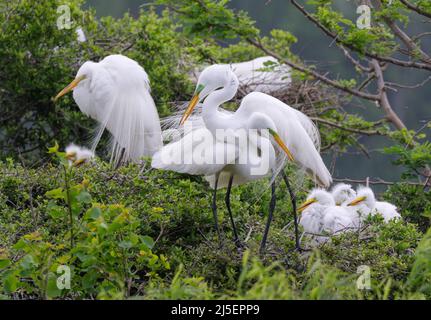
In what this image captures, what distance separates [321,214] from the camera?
5297 millimetres

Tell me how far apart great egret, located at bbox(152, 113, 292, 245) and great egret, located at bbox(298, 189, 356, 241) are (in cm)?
93

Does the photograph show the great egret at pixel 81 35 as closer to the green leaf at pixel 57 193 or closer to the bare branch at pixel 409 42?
the bare branch at pixel 409 42

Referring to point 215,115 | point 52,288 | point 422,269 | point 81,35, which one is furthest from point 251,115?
point 81,35

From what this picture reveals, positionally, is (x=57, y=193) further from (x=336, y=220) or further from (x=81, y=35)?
(x=81, y=35)

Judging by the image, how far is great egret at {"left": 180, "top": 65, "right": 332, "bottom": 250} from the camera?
14.0ft

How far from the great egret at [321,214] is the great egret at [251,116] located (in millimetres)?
480

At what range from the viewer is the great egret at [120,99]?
18.9 feet

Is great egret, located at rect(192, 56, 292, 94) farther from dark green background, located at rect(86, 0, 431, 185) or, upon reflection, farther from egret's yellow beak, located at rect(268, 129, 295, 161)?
dark green background, located at rect(86, 0, 431, 185)

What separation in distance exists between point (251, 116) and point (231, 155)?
22 cm

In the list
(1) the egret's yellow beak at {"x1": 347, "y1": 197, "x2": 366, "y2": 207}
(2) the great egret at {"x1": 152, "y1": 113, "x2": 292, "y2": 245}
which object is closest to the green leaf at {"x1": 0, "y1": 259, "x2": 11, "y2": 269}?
(2) the great egret at {"x1": 152, "y1": 113, "x2": 292, "y2": 245}

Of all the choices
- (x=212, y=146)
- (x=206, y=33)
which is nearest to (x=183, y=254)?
(x=212, y=146)

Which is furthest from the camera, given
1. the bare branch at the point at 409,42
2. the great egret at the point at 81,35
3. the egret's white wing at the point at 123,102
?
the great egret at the point at 81,35

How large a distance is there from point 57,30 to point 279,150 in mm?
2837

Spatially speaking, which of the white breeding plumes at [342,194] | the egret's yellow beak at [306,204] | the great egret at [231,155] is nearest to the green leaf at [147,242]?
the great egret at [231,155]
